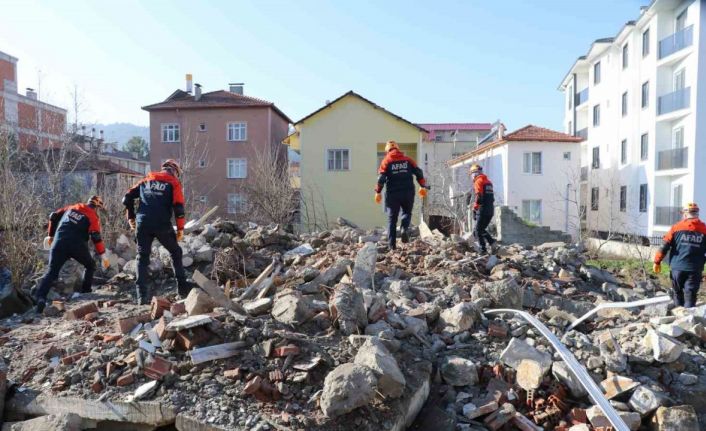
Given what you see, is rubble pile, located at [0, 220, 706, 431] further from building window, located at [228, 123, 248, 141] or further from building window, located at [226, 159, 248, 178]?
building window, located at [228, 123, 248, 141]

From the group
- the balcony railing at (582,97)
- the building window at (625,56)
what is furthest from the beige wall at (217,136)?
the balcony railing at (582,97)

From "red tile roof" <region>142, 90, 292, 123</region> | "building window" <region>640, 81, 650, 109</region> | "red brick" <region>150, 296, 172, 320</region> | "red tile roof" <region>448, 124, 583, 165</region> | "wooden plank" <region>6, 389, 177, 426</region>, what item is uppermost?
"red tile roof" <region>142, 90, 292, 123</region>

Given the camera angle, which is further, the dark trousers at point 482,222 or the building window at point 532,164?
the building window at point 532,164

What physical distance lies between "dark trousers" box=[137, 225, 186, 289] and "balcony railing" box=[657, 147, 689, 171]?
22.5 meters

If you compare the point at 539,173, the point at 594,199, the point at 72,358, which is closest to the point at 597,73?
the point at 594,199

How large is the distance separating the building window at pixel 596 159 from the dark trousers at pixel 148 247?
29305 mm

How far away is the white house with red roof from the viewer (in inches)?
1041

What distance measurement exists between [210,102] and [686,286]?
1102 inches

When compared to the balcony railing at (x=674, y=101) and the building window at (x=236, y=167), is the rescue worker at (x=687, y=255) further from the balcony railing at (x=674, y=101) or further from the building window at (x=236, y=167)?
the building window at (x=236, y=167)

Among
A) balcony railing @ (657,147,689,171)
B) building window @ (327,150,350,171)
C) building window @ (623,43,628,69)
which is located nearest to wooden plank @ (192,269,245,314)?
building window @ (327,150,350,171)

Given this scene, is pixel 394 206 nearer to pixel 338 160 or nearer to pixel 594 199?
pixel 338 160

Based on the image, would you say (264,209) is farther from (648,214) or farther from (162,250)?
(648,214)

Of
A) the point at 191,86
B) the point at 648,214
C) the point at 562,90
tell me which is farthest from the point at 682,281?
the point at 562,90

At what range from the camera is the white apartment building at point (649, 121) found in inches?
827
